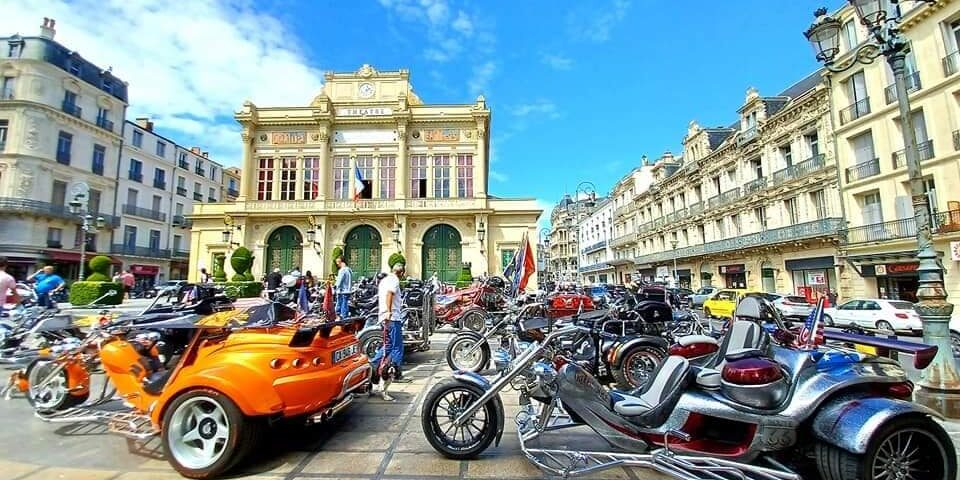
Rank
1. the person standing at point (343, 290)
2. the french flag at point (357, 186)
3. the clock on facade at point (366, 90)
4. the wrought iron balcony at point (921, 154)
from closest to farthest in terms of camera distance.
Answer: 1. the person standing at point (343, 290)
2. the wrought iron balcony at point (921, 154)
3. the french flag at point (357, 186)
4. the clock on facade at point (366, 90)

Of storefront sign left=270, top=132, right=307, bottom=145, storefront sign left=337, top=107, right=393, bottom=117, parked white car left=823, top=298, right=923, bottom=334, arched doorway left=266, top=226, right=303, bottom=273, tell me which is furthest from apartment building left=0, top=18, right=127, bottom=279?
parked white car left=823, top=298, right=923, bottom=334

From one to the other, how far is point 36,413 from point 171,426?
223 cm

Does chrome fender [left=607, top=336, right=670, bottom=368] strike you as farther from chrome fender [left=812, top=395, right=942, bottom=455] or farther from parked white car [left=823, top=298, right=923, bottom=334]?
parked white car [left=823, top=298, right=923, bottom=334]

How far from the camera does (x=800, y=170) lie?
934 inches

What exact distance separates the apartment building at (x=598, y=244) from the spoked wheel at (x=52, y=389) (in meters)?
51.4

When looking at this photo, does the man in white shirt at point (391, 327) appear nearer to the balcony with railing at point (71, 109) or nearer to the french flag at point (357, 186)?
the french flag at point (357, 186)

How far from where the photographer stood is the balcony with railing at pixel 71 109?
3026 cm

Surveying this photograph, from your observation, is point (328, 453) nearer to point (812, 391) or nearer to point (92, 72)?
point (812, 391)

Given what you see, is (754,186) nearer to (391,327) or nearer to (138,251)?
(391,327)

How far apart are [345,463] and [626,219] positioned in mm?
48538

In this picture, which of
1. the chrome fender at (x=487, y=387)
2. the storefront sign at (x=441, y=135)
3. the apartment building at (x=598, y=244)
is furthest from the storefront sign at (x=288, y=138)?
the apartment building at (x=598, y=244)

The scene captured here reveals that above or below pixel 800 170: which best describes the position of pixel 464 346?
below

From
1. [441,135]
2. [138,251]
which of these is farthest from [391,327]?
[138,251]

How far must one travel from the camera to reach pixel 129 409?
4.45 metres
